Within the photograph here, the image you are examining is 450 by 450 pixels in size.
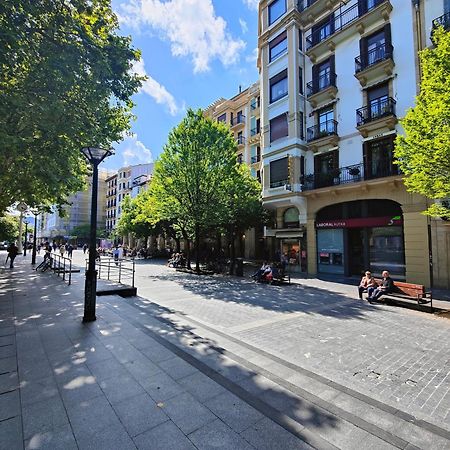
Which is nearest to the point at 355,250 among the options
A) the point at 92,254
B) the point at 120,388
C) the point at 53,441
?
the point at 92,254

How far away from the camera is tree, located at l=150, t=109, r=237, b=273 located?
18.0 m

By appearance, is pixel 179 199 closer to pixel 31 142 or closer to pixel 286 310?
pixel 31 142

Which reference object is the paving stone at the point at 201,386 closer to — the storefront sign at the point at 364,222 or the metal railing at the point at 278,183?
the storefront sign at the point at 364,222

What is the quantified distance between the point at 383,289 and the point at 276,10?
882 inches

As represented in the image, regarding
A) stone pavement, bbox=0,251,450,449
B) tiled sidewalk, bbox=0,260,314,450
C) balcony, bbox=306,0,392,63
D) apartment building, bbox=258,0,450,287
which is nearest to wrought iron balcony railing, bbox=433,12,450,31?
apartment building, bbox=258,0,450,287

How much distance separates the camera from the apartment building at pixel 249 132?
28.1 m

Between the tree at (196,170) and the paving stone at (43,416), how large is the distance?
14.8m

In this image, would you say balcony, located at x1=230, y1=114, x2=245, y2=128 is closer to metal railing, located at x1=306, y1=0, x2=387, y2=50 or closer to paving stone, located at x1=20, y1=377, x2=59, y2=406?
metal railing, located at x1=306, y1=0, x2=387, y2=50

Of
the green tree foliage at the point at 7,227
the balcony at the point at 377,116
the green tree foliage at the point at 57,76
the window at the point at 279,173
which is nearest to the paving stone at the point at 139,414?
the green tree foliage at the point at 57,76

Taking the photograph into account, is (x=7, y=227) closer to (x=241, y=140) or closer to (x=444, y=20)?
(x=241, y=140)

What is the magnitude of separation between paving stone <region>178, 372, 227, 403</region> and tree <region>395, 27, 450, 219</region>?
8.33 meters

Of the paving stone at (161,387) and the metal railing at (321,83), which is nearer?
the paving stone at (161,387)

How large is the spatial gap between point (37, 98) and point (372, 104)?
55.1 ft

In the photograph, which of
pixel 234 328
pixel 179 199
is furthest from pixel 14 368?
pixel 179 199
